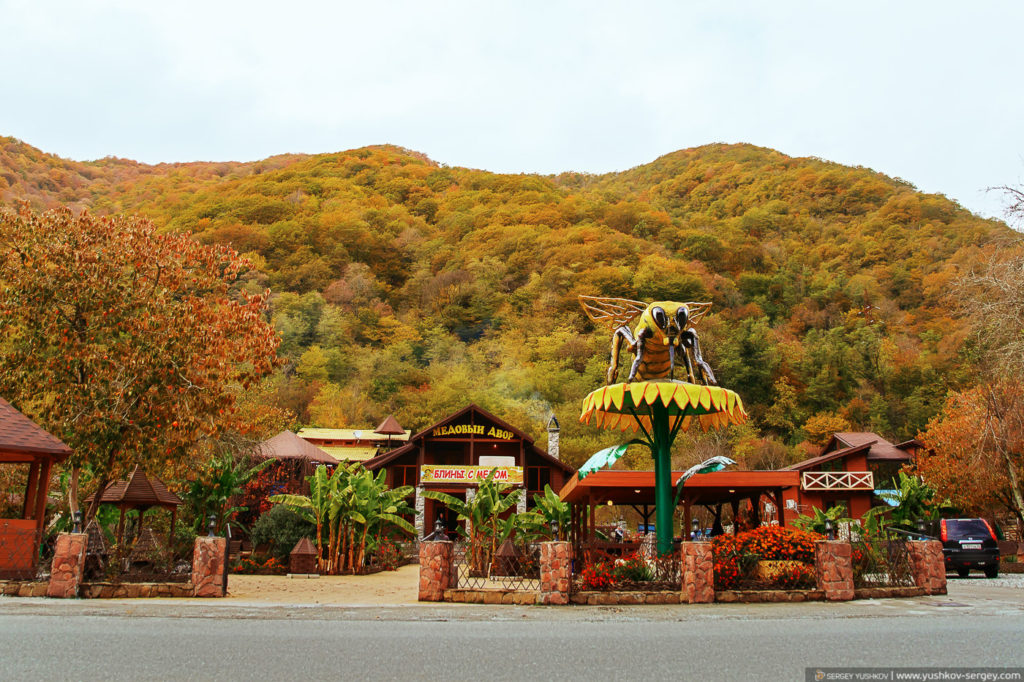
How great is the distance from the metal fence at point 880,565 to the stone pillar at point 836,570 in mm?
899

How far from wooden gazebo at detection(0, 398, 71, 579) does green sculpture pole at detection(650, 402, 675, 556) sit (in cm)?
1144

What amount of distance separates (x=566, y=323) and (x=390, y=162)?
5249 centimetres

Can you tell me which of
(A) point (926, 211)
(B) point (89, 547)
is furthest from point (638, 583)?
(A) point (926, 211)

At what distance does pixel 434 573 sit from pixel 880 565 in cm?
776

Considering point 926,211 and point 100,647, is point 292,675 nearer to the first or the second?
point 100,647

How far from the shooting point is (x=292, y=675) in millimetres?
5852

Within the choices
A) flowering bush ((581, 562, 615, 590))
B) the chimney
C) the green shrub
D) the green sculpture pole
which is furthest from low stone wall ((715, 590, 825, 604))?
the chimney

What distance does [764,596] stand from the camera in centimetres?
1170

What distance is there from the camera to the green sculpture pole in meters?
13.5

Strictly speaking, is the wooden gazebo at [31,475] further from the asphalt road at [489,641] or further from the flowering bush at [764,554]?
the flowering bush at [764,554]

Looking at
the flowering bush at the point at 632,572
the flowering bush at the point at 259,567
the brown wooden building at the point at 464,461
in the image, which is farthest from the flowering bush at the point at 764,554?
the brown wooden building at the point at 464,461

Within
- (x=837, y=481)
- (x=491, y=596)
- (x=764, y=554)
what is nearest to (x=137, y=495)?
(x=491, y=596)

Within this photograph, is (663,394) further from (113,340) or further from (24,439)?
(24,439)

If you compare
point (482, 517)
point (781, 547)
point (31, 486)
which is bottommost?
point (781, 547)
